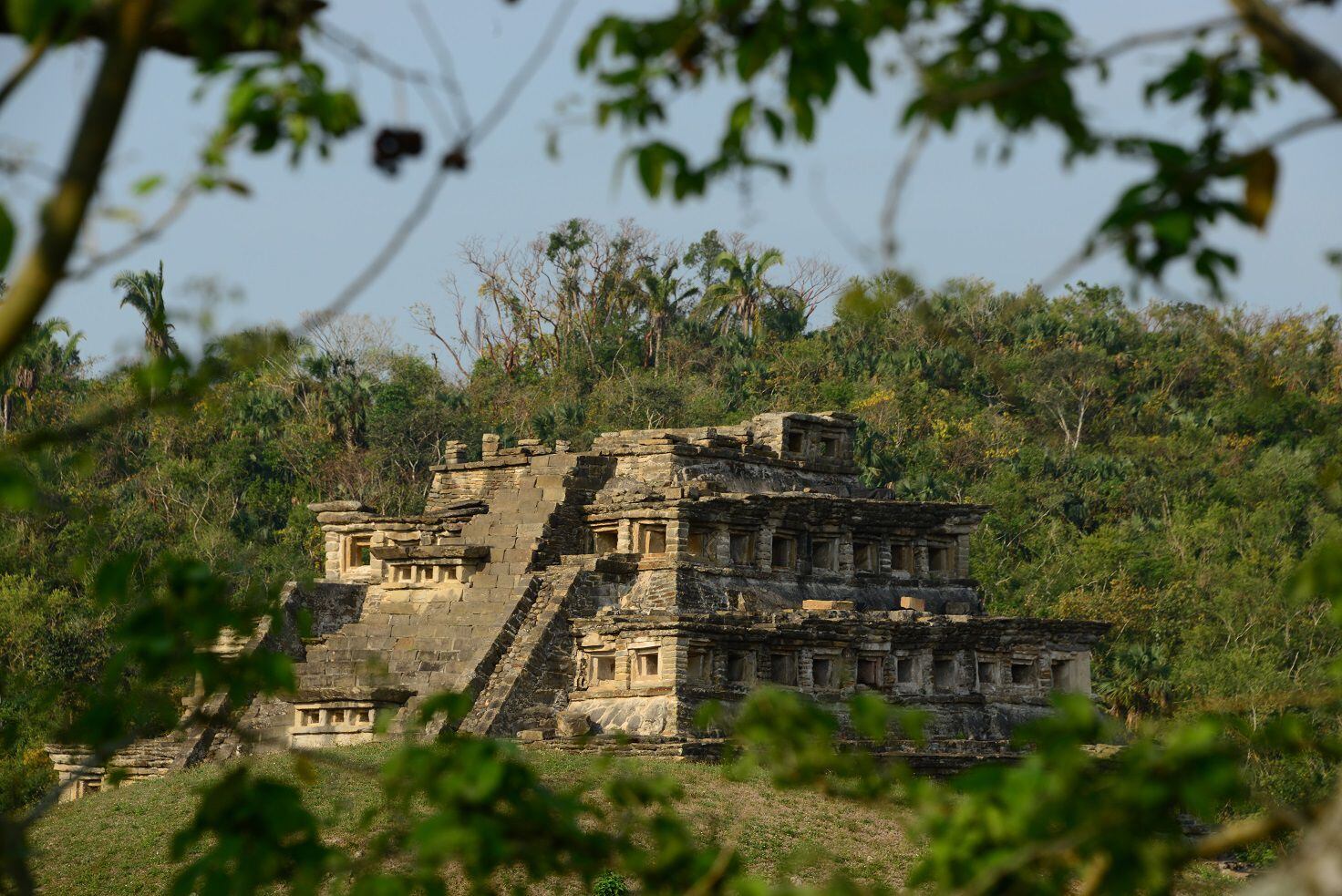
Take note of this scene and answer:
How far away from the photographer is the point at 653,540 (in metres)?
28.2

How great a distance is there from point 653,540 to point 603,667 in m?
2.40

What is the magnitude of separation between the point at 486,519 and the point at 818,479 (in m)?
5.15

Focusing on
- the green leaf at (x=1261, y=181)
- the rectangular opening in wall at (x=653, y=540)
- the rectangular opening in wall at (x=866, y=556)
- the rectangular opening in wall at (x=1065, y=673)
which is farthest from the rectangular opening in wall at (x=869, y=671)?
the green leaf at (x=1261, y=181)

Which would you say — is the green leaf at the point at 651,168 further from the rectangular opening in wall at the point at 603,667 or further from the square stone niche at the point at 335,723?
the rectangular opening in wall at the point at 603,667

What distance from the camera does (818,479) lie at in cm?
3080

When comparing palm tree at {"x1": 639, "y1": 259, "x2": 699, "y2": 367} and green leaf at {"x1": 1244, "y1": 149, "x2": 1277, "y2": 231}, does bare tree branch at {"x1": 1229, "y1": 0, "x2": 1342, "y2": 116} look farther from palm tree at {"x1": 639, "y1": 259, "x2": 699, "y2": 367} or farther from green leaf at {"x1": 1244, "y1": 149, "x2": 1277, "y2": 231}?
palm tree at {"x1": 639, "y1": 259, "x2": 699, "y2": 367}

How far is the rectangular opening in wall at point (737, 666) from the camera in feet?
86.8

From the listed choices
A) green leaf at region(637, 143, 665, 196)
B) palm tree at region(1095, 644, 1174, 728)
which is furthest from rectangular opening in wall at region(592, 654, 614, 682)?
green leaf at region(637, 143, 665, 196)

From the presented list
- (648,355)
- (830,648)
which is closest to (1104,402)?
(648,355)

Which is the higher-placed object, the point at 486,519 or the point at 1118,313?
the point at 1118,313

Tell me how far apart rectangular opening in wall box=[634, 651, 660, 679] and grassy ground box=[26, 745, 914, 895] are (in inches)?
75.0

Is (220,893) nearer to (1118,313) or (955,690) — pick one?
(955,690)

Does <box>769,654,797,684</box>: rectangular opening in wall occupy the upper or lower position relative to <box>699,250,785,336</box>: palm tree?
lower

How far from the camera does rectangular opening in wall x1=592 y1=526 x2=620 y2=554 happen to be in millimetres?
29125
